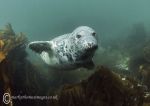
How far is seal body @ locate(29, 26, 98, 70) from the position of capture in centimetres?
523

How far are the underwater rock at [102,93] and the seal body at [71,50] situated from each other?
0.58m

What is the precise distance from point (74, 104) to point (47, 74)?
2685 mm

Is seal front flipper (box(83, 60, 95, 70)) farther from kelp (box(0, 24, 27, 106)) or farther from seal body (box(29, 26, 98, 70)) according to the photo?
kelp (box(0, 24, 27, 106))

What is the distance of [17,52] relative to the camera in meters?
6.78

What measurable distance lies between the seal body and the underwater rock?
580 millimetres

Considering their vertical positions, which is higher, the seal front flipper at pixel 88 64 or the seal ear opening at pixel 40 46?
the seal ear opening at pixel 40 46

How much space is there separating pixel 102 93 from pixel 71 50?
1.61 meters

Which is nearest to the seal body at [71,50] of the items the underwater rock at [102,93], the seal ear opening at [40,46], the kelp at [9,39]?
the seal ear opening at [40,46]

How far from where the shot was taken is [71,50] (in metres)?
5.83

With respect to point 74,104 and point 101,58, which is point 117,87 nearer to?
point 74,104

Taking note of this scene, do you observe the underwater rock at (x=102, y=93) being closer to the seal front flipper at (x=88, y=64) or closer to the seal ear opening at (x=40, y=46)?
the seal front flipper at (x=88, y=64)

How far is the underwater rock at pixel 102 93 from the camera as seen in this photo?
4352mm

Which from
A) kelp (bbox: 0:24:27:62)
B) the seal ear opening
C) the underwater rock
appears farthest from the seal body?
the underwater rock

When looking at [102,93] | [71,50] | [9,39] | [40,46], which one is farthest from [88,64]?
[9,39]
